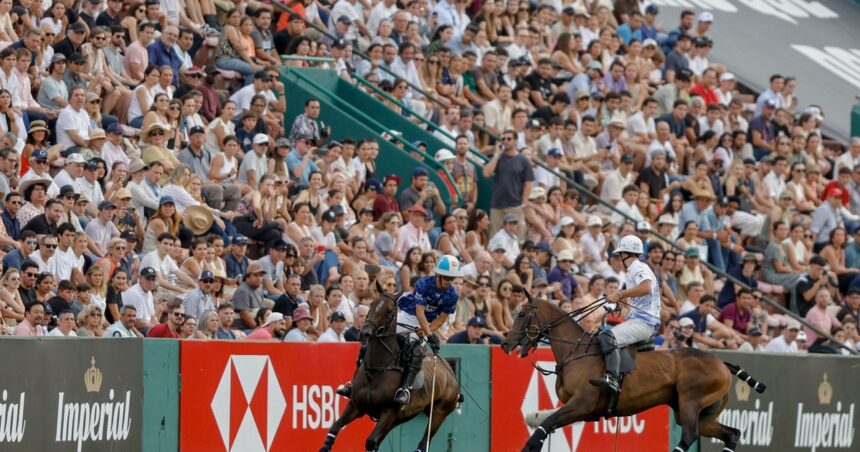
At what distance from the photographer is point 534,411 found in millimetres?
20109

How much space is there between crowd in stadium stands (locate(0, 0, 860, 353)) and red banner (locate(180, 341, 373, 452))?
3.68ft

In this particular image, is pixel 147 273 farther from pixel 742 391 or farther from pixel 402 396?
pixel 742 391

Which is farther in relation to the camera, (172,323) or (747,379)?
(172,323)

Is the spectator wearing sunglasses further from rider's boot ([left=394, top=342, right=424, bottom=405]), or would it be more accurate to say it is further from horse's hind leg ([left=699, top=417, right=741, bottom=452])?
horse's hind leg ([left=699, top=417, right=741, bottom=452])

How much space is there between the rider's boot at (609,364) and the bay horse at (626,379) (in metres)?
0.08

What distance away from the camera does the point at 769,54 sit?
1507 inches

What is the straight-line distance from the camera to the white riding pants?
A: 691 inches

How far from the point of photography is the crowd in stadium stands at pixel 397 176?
795 inches

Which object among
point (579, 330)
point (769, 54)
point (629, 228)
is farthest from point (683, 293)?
point (769, 54)

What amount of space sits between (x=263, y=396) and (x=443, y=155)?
921 centimetres

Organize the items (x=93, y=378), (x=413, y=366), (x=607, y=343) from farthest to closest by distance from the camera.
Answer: (x=607, y=343)
(x=413, y=366)
(x=93, y=378)

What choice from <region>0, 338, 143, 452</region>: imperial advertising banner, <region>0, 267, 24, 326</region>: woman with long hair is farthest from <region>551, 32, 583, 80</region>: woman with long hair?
<region>0, 338, 143, 452</region>: imperial advertising banner

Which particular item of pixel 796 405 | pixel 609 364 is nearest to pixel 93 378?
pixel 609 364

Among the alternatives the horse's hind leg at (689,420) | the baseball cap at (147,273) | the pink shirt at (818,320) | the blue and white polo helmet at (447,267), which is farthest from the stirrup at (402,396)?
the pink shirt at (818,320)
